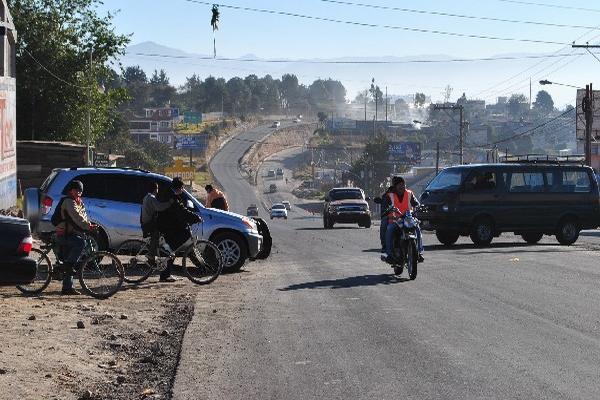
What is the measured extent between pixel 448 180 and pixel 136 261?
1289 centimetres

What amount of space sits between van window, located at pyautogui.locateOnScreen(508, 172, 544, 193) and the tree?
133 feet

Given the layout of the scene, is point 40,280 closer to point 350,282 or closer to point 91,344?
point 350,282

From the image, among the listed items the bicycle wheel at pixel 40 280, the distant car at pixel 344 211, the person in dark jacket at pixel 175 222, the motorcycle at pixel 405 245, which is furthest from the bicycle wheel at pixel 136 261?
the distant car at pixel 344 211

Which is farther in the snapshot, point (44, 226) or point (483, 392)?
point (44, 226)

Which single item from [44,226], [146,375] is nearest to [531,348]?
[146,375]

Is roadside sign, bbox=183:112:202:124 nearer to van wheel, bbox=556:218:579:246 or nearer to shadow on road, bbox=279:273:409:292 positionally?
van wheel, bbox=556:218:579:246

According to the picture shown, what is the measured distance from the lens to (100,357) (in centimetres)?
1140

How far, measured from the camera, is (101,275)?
54.9ft

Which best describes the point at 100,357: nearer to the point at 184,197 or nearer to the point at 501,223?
the point at 184,197

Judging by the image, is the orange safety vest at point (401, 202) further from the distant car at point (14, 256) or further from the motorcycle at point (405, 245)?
the distant car at point (14, 256)

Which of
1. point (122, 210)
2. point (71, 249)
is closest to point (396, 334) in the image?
point (71, 249)

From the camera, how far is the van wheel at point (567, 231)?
99.0 feet

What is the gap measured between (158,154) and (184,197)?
4763 inches

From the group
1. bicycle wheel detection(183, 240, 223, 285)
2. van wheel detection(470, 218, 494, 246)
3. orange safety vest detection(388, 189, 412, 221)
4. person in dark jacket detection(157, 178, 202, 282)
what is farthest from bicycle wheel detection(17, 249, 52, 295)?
van wheel detection(470, 218, 494, 246)
